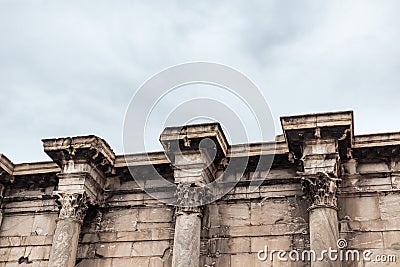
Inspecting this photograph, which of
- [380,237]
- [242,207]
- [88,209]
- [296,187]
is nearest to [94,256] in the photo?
[88,209]

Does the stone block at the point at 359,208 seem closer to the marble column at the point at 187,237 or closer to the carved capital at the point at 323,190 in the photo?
the carved capital at the point at 323,190

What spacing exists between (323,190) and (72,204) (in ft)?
17.7

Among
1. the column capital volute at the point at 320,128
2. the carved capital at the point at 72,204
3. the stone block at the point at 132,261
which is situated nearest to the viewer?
the column capital volute at the point at 320,128

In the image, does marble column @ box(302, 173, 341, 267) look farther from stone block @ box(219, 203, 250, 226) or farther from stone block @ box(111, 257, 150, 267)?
stone block @ box(111, 257, 150, 267)

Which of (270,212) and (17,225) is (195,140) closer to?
(270,212)

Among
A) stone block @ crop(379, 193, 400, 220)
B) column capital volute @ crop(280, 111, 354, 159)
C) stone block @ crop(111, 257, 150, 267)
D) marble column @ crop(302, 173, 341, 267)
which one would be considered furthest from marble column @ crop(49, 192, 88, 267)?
stone block @ crop(379, 193, 400, 220)

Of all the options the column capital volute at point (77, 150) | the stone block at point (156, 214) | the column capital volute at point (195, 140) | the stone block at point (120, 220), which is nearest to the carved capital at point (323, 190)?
the column capital volute at point (195, 140)

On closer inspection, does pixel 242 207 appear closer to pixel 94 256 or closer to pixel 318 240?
pixel 318 240

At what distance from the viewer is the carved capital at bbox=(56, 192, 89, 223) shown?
44.1 ft

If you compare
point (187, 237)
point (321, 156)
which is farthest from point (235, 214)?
point (321, 156)

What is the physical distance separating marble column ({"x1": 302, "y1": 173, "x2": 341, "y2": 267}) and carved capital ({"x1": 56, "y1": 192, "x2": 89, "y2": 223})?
4.84m

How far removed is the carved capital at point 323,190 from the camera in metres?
11.9

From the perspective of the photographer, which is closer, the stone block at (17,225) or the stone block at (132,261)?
the stone block at (132,261)

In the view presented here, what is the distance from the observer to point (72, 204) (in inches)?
531
